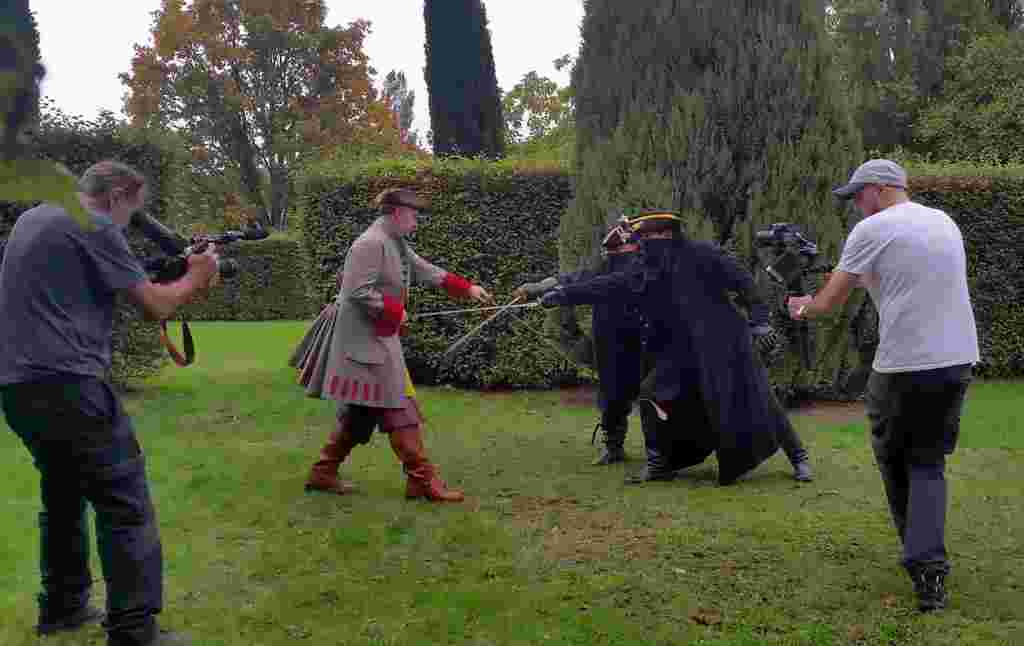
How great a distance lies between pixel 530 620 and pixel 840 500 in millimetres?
2822

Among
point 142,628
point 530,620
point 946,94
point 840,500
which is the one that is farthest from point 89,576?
point 946,94

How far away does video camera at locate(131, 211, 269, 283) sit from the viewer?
12.7ft

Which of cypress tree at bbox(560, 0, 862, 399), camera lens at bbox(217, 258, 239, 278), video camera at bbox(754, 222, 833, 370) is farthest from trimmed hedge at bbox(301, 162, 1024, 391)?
camera lens at bbox(217, 258, 239, 278)

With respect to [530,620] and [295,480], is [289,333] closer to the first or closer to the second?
[295,480]

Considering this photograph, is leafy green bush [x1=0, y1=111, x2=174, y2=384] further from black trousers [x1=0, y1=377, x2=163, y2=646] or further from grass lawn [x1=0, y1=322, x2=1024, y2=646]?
black trousers [x1=0, y1=377, x2=163, y2=646]

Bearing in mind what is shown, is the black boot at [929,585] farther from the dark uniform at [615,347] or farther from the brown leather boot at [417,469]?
the dark uniform at [615,347]

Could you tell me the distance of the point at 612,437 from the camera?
7.72 m

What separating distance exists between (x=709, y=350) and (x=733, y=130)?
11.7ft

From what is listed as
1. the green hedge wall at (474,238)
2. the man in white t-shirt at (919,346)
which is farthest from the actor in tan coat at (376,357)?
the green hedge wall at (474,238)

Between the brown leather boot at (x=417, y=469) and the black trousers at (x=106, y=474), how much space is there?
243cm

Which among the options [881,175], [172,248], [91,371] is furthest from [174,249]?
[881,175]

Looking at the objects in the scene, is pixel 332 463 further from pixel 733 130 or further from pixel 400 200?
pixel 733 130

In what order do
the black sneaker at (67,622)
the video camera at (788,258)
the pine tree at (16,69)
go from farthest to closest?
the video camera at (788,258)
the black sneaker at (67,622)
the pine tree at (16,69)

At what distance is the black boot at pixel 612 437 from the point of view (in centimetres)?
768
